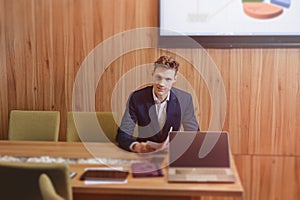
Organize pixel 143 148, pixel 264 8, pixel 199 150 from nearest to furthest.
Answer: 1. pixel 199 150
2. pixel 143 148
3. pixel 264 8

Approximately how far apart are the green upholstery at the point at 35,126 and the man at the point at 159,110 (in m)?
0.59

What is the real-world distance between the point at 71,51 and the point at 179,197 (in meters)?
1.79

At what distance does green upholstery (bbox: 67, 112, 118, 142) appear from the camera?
2980mm

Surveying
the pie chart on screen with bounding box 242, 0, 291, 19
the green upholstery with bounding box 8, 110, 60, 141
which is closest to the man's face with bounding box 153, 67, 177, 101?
the green upholstery with bounding box 8, 110, 60, 141

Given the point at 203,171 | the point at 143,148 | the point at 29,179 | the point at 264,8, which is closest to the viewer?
the point at 29,179

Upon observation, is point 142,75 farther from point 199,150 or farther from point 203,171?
point 203,171

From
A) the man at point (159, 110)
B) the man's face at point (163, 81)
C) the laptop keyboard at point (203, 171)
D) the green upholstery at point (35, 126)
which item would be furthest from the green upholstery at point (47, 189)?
the green upholstery at point (35, 126)

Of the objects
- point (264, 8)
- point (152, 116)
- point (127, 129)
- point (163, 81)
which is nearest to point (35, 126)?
point (127, 129)

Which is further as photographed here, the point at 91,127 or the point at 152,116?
the point at 91,127

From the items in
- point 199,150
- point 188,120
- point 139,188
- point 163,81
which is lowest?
point 139,188

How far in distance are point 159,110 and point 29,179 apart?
43.9 inches

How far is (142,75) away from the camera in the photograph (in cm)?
343

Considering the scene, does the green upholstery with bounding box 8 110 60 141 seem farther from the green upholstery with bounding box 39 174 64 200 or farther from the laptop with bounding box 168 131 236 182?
the green upholstery with bounding box 39 174 64 200

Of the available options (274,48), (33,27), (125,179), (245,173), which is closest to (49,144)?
(125,179)
